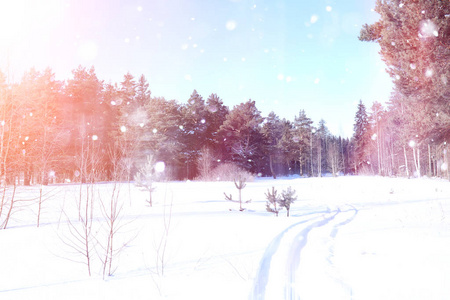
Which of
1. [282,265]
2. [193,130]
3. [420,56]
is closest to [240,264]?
[282,265]

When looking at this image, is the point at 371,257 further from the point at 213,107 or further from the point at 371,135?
the point at 371,135

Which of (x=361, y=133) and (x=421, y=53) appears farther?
(x=361, y=133)

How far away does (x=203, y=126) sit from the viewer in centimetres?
3934

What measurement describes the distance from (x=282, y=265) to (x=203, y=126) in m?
35.6

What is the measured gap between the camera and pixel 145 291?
3.64m

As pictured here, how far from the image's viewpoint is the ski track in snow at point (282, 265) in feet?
A: 11.5

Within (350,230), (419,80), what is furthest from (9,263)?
(419,80)

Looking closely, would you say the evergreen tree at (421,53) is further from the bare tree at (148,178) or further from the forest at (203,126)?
the bare tree at (148,178)

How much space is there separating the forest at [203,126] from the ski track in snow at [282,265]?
3.09 meters

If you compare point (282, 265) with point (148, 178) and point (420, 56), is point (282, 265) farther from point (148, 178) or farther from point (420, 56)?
point (148, 178)

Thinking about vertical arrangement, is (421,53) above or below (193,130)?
below

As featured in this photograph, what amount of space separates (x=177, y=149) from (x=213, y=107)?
1222cm

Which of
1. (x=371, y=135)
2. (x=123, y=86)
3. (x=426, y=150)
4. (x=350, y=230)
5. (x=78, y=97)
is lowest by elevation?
(x=350, y=230)

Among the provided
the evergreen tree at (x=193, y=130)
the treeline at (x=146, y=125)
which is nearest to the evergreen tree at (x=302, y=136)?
the treeline at (x=146, y=125)
